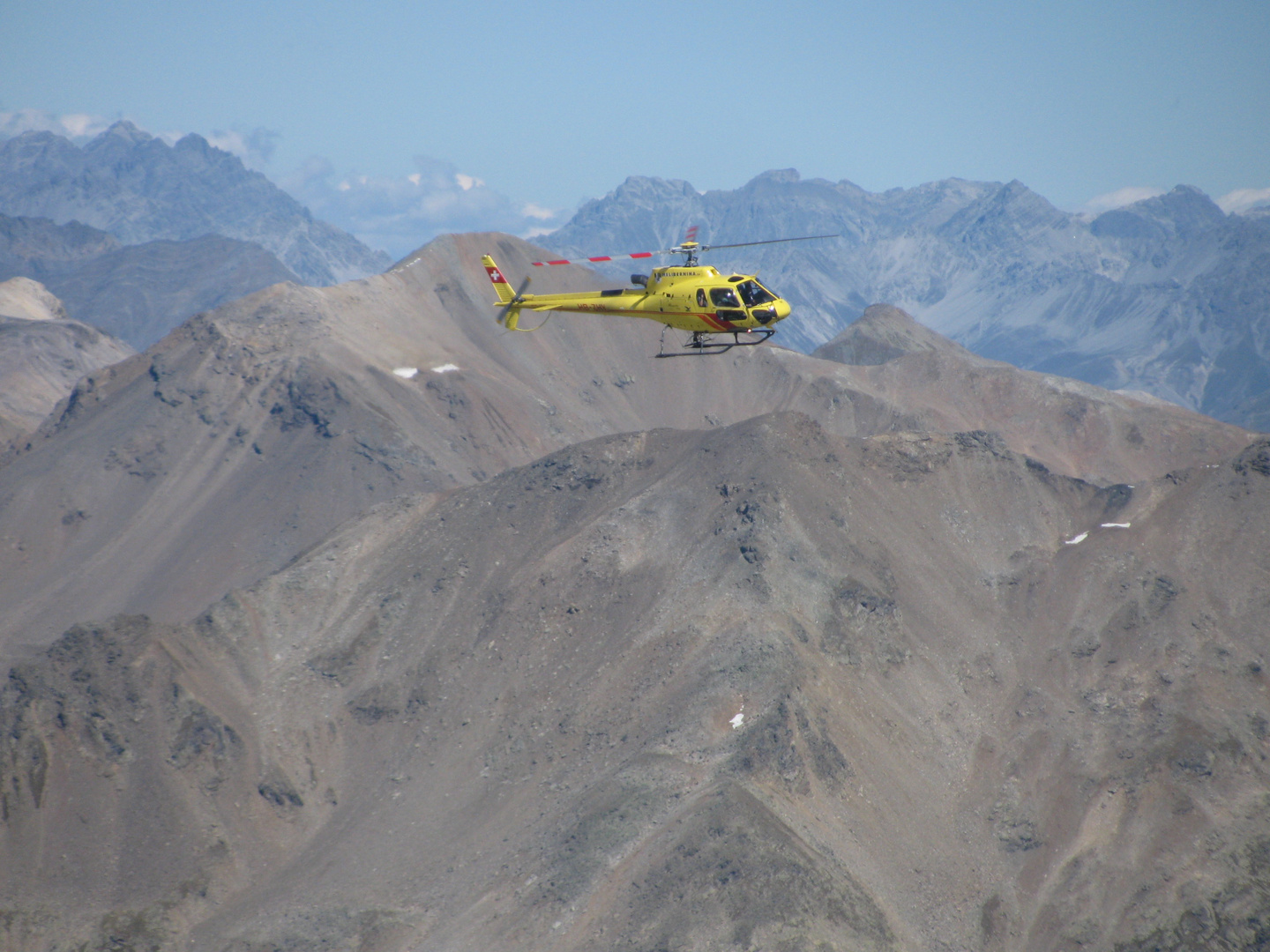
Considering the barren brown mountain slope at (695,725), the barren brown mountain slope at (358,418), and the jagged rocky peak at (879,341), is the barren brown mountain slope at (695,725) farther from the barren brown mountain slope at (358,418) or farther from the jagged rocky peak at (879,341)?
the jagged rocky peak at (879,341)

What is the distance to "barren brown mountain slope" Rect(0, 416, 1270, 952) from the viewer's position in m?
47.5

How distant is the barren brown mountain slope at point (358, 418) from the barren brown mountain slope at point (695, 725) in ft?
82.2

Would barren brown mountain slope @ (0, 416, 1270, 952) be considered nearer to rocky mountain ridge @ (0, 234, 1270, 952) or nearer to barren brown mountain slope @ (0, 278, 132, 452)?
rocky mountain ridge @ (0, 234, 1270, 952)

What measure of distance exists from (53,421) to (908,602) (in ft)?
294

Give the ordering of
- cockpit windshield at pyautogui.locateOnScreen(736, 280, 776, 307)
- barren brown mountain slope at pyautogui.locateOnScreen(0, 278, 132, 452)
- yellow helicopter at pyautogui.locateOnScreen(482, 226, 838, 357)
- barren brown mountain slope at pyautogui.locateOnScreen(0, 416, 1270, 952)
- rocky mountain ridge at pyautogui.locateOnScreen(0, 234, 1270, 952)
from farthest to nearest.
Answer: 1. barren brown mountain slope at pyautogui.locateOnScreen(0, 278, 132, 452)
2. rocky mountain ridge at pyautogui.locateOnScreen(0, 234, 1270, 952)
3. barren brown mountain slope at pyautogui.locateOnScreen(0, 416, 1270, 952)
4. cockpit windshield at pyautogui.locateOnScreen(736, 280, 776, 307)
5. yellow helicopter at pyautogui.locateOnScreen(482, 226, 838, 357)

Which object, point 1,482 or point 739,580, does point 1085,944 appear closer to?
point 739,580

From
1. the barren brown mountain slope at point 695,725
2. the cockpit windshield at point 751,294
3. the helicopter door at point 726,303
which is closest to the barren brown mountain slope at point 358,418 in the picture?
the barren brown mountain slope at point 695,725

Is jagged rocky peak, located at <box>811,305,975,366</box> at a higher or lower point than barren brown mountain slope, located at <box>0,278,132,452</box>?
lower

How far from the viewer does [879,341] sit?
171250 millimetres

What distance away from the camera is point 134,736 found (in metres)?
56.3

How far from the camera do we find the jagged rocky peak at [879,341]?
6668 inches

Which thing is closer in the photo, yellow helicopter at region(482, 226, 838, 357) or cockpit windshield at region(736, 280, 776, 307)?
yellow helicopter at region(482, 226, 838, 357)

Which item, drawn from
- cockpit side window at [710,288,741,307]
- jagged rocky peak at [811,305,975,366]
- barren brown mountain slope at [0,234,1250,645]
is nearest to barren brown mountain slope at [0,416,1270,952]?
cockpit side window at [710,288,741,307]

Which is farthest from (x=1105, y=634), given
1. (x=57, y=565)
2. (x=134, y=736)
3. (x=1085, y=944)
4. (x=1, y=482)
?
(x=1, y=482)
